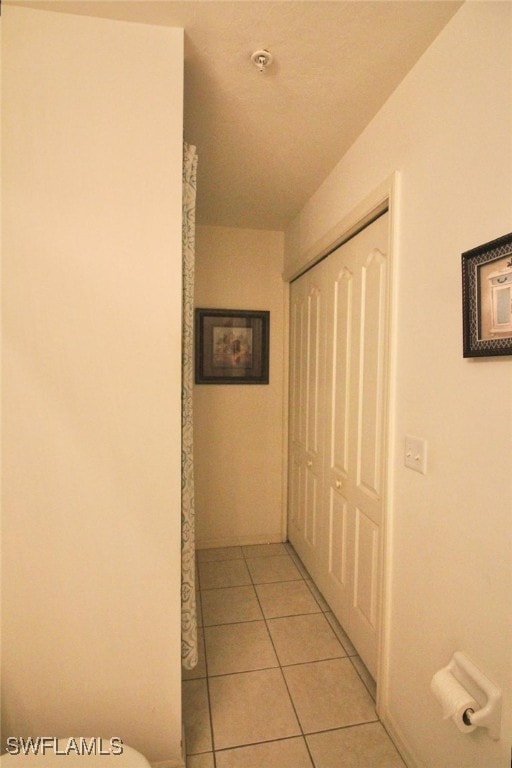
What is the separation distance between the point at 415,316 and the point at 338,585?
151 centimetres

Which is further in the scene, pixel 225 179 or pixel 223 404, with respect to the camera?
pixel 223 404

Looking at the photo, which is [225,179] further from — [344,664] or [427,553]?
[344,664]

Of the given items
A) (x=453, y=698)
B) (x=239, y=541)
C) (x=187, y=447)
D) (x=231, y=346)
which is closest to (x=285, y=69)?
(x=187, y=447)

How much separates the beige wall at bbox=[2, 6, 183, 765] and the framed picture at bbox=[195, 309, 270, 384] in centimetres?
153

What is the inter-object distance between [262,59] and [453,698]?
6.57 feet

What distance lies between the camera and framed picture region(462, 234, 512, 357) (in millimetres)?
872

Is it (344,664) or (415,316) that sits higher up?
(415,316)

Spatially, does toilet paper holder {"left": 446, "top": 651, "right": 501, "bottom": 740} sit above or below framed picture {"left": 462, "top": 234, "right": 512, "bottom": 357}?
below

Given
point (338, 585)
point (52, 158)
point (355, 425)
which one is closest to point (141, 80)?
point (52, 158)

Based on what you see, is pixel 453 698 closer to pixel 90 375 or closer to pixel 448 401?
pixel 448 401

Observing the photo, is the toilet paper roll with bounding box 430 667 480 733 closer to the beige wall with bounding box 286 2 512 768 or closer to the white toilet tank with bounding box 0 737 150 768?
the beige wall with bounding box 286 2 512 768

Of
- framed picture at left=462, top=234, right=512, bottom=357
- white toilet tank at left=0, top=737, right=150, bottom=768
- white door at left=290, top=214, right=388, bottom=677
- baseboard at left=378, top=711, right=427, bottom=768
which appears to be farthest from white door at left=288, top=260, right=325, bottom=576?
white toilet tank at left=0, top=737, right=150, bottom=768

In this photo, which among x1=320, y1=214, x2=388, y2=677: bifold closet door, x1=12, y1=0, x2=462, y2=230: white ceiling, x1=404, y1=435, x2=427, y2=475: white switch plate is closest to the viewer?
x1=12, y1=0, x2=462, y2=230: white ceiling

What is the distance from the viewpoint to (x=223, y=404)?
2.77 meters
